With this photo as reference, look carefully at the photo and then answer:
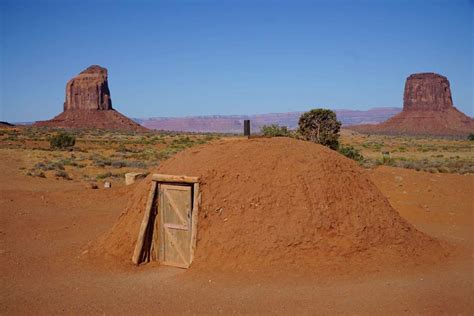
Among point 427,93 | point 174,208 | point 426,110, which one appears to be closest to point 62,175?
point 174,208

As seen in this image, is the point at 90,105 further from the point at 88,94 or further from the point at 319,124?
the point at 319,124

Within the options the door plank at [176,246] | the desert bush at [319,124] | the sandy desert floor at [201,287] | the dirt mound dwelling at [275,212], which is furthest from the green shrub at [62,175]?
the door plank at [176,246]

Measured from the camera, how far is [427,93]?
128500 millimetres

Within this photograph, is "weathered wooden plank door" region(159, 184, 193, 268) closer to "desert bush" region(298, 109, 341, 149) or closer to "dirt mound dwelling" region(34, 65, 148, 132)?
"desert bush" region(298, 109, 341, 149)

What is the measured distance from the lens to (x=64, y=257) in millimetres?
10172

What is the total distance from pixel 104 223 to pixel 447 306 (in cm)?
947

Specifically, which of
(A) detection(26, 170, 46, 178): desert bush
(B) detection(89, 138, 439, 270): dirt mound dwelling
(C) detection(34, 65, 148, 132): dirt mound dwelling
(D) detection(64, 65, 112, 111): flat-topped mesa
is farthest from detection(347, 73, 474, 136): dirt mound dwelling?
(B) detection(89, 138, 439, 270): dirt mound dwelling

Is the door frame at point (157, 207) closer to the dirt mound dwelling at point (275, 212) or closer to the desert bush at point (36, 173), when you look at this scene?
the dirt mound dwelling at point (275, 212)

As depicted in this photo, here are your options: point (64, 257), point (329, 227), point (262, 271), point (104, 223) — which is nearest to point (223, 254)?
point (262, 271)

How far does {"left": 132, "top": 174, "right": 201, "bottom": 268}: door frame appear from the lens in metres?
8.85

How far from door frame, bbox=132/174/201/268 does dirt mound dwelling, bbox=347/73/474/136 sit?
375 ft

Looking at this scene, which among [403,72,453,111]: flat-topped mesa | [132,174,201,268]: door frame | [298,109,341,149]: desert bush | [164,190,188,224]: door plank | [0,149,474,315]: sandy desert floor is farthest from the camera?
[403,72,453,111]: flat-topped mesa

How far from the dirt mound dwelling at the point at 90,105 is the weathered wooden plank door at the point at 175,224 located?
9870 cm

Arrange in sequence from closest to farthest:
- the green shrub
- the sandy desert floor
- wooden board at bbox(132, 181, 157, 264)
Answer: the sandy desert floor < wooden board at bbox(132, 181, 157, 264) < the green shrub
